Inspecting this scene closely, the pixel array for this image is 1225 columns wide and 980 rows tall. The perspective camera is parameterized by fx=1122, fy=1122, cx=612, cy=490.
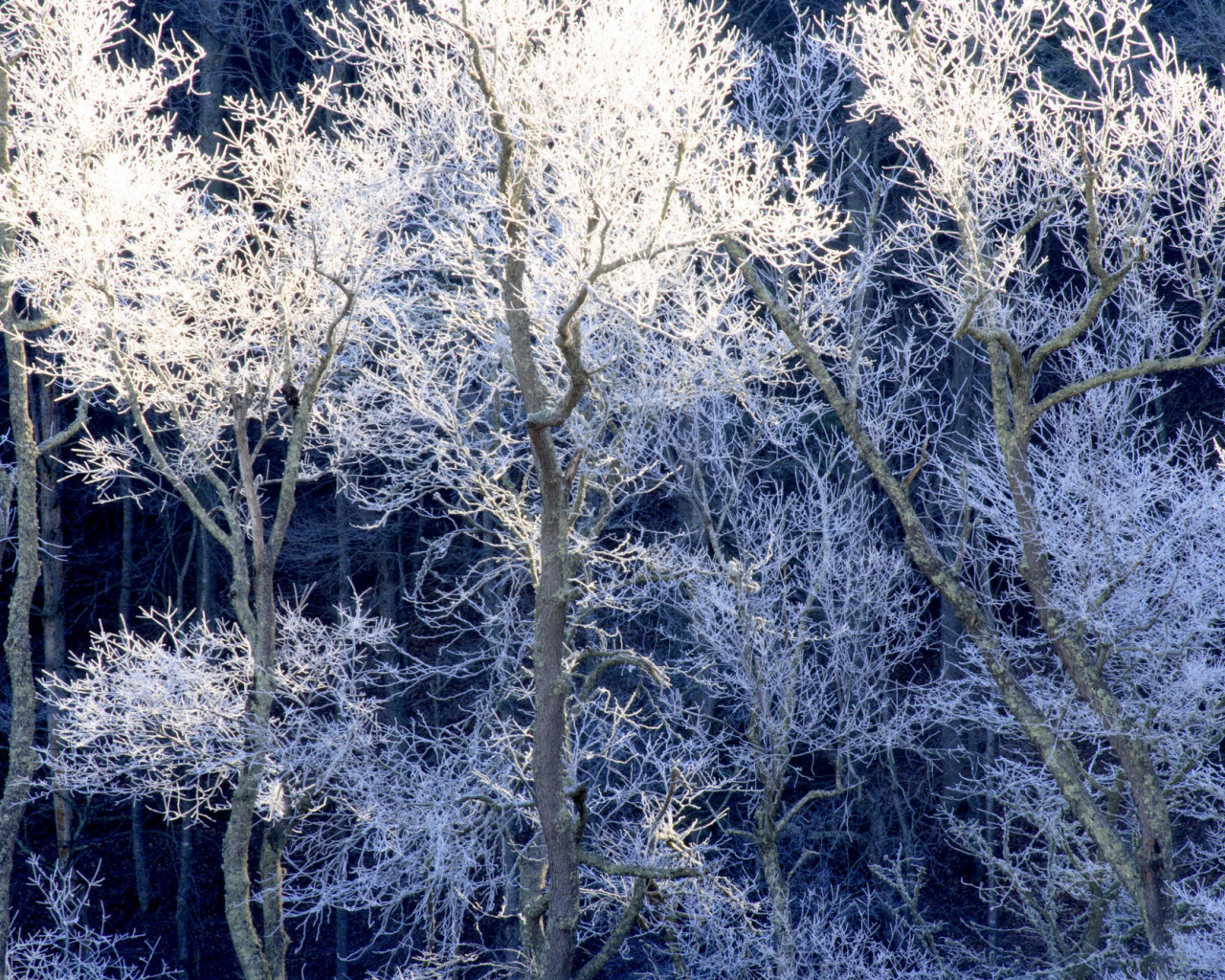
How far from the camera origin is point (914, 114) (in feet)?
24.9

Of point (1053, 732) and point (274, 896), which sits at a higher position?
point (1053, 732)

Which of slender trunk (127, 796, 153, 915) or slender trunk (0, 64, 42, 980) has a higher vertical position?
slender trunk (0, 64, 42, 980)

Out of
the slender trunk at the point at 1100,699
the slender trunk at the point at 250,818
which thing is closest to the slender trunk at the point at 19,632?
the slender trunk at the point at 250,818

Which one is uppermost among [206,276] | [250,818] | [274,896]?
[206,276]

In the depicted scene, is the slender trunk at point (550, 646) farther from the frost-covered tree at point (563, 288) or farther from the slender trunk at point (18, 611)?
the slender trunk at point (18, 611)

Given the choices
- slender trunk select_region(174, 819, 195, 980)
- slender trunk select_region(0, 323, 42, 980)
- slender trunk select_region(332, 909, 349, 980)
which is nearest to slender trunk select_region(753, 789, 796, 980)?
slender trunk select_region(332, 909, 349, 980)

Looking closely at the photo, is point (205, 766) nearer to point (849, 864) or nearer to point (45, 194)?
point (45, 194)

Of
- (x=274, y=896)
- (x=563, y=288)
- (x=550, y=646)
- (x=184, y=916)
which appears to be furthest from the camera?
(x=184, y=916)

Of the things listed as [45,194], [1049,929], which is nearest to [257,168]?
[45,194]

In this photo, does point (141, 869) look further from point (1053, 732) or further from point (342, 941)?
point (1053, 732)

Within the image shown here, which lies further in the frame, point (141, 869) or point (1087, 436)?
point (141, 869)

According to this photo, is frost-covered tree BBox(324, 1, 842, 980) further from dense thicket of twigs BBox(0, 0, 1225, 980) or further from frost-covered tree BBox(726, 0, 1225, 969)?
frost-covered tree BBox(726, 0, 1225, 969)

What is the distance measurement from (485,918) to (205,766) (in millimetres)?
6652

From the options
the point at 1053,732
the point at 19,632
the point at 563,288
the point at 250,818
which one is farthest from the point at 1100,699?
the point at 19,632
